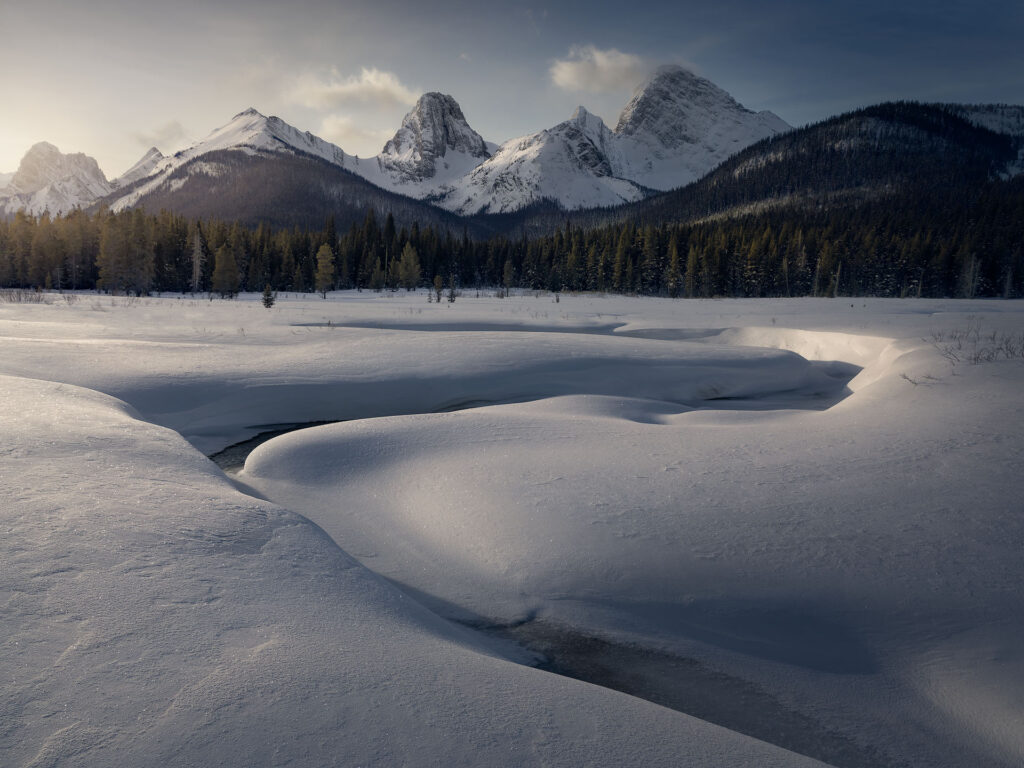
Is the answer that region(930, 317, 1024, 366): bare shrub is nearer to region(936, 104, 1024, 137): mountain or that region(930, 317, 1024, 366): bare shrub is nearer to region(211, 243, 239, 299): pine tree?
region(211, 243, 239, 299): pine tree

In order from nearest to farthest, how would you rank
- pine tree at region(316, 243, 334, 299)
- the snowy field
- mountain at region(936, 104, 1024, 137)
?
the snowy field, pine tree at region(316, 243, 334, 299), mountain at region(936, 104, 1024, 137)

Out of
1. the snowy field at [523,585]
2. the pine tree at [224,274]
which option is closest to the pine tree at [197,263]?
the pine tree at [224,274]

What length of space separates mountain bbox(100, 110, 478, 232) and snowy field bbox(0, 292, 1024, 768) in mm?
162651

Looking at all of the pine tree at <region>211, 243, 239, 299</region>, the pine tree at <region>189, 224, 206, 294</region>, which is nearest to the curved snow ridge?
Result: the pine tree at <region>211, 243, 239, 299</region>

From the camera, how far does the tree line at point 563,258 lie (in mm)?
57844

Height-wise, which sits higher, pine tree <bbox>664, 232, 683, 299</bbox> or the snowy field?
A: pine tree <bbox>664, 232, 683, 299</bbox>

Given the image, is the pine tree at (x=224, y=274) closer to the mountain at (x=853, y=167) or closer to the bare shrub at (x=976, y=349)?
the bare shrub at (x=976, y=349)

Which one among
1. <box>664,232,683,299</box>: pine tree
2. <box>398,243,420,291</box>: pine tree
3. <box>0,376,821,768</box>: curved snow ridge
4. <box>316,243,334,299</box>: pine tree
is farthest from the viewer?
<box>398,243,420,291</box>: pine tree

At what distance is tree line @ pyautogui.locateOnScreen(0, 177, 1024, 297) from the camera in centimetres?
5784

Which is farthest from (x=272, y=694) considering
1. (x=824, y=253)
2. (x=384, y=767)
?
(x=824, y=253)

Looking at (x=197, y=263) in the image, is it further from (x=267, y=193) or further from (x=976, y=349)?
(x=267, y=193)

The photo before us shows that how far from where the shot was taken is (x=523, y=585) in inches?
185

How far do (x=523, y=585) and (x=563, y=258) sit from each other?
80.5 metres

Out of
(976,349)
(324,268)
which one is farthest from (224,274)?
(976,349)
